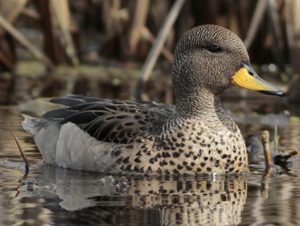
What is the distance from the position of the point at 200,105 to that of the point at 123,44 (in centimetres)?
693

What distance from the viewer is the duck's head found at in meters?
6.80

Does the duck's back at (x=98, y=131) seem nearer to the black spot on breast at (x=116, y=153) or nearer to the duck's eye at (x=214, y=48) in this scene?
the black spot on breast at (x=116, y=153)

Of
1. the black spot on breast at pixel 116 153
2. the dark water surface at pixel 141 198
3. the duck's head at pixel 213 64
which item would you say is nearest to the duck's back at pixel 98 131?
the black spot on breast at pixel 116 153

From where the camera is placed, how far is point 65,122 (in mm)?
7363

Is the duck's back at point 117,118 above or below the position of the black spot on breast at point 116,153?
above

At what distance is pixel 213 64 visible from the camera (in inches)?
271

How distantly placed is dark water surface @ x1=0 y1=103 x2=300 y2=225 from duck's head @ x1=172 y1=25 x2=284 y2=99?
741mm

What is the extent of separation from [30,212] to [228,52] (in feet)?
7.76

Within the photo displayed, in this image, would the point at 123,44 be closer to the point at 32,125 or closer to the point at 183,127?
the point at 32,125

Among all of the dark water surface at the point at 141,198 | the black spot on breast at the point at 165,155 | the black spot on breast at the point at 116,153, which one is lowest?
the dark water surface at the point at 141,198

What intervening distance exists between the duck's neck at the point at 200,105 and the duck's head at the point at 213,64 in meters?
0.02

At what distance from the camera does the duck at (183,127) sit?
659 cm

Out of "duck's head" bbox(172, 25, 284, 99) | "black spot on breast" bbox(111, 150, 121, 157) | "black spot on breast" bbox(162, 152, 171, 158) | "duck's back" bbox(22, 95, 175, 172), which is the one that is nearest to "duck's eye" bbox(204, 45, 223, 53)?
"duck's head" bbox(172, 25, 284, 99)

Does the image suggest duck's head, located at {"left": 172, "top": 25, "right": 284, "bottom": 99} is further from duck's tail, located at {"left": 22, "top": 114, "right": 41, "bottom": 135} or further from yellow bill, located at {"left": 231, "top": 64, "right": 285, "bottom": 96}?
duck's tail, located at {"left": 22, "top": 114, "right": 41, "bottom": 135}
